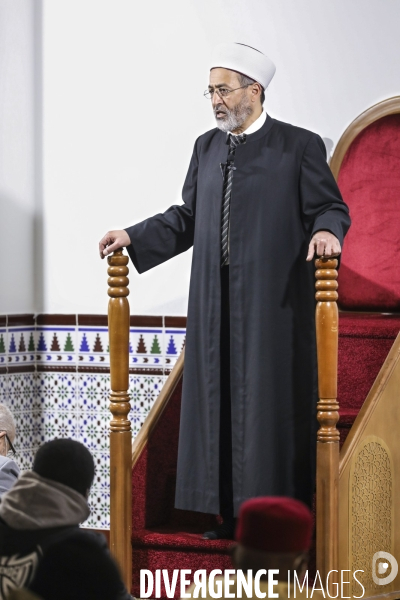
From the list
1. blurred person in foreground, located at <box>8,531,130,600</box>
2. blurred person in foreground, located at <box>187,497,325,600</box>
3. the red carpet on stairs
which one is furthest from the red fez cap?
the red carpet on stairs

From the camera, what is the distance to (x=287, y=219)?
3.69 m

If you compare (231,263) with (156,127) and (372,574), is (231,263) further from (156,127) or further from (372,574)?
(156,127)

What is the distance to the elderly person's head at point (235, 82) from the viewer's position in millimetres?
3771

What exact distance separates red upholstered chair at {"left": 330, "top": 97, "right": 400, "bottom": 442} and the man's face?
1118mm

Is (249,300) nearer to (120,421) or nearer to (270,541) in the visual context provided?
(120,421)

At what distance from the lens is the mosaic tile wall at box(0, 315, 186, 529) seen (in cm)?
519

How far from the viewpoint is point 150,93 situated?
17.0 feet

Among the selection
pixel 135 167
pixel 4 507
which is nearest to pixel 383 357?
pixel 135 167

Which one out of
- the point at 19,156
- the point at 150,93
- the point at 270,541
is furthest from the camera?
the point at 19,156

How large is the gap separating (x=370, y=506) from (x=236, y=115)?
5.30 ft

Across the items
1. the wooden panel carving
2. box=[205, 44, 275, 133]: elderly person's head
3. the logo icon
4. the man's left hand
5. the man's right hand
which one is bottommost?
the logo icon

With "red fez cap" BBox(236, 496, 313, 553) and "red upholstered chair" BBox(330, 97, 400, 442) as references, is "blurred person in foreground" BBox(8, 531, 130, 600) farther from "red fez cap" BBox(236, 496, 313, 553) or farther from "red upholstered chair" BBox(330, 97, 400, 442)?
"red upholstered chair" BBox(330, 97, 400, 442)

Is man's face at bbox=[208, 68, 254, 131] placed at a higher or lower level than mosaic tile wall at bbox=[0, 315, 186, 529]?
higher

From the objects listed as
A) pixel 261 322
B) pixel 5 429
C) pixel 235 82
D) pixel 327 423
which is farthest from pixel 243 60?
pixel 5 429
